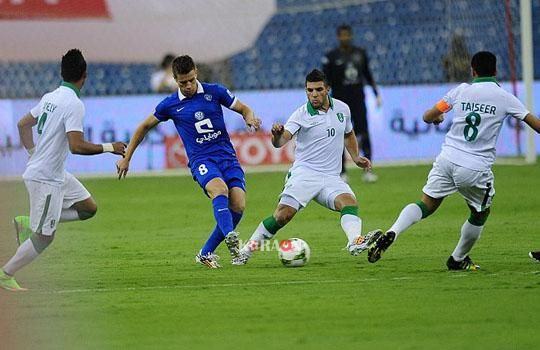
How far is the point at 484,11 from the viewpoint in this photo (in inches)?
979

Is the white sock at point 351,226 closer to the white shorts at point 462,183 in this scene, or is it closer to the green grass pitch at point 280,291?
the green grass pitch at point 280,291

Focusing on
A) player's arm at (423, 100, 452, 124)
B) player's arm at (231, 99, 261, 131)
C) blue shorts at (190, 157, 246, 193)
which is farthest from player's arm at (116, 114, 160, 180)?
player's arm at (423, 100, 452, 124)

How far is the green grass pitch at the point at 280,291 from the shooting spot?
7.66 metres

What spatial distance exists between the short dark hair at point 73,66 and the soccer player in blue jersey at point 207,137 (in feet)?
4.38

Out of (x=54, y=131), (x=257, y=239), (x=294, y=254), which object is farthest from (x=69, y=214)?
(x=294, y=254)

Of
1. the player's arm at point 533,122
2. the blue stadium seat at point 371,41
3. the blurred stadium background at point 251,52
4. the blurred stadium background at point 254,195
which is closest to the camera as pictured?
the blurred stadium background at point 254,195

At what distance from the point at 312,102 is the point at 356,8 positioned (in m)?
15.3

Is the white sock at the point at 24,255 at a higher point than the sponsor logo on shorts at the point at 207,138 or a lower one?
lower

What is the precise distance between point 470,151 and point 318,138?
1517 mm

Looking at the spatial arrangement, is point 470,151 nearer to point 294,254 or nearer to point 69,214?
point 294,254

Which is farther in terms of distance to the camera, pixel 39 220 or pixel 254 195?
pixel 254 195

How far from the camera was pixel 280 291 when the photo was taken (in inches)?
374

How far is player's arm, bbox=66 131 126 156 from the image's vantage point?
9.60 metres

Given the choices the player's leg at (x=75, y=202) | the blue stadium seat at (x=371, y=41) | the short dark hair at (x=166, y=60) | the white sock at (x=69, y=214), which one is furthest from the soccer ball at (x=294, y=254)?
the blue stadium seat at (x=371, y=41)
